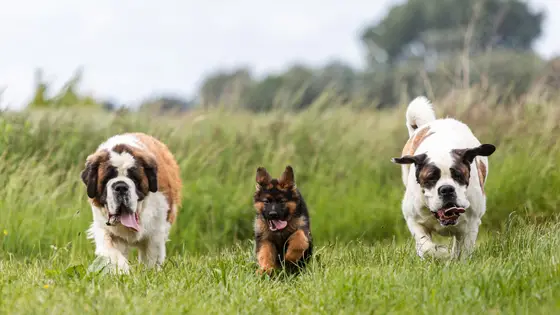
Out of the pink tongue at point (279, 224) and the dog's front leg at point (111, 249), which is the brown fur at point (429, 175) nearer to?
the pink tongue at point (279, 224)

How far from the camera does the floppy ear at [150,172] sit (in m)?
7.19

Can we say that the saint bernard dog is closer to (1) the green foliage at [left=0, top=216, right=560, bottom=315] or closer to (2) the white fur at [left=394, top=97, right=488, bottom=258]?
(2) the white fur at [left=394, top=97, right=488, bottom=258]

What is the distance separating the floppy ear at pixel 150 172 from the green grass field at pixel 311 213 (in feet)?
2.39

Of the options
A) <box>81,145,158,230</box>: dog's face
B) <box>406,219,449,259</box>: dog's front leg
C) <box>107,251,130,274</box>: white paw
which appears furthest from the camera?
<box>81,145,158,230</box>: dog's face

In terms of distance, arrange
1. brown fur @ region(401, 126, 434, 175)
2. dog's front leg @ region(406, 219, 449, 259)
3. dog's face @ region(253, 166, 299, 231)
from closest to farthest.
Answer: dog's face @ region(253, 166, 299, 231) < dog's front leg @ region(406, 219, 449, 259) < brown fur @ region(401, 126, 434, 175)

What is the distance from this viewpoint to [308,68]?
170 ft

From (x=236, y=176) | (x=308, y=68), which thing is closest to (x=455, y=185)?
(x=236, y=176)

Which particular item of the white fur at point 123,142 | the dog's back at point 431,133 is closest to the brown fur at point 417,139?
the dog's back at point 431,133

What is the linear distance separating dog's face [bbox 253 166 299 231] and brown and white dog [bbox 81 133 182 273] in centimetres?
112

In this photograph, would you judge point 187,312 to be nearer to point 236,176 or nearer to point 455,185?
point 455,185

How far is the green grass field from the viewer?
5438mm

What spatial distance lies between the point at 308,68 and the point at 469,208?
148 feet

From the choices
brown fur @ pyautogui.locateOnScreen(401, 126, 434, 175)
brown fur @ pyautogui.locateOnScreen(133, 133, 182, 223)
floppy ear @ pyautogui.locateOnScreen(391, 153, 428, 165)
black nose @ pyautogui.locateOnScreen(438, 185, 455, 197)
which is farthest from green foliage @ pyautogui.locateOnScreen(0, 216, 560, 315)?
brown fur @ pyautogui.locateOnScreen(401, 126, 434, 175)

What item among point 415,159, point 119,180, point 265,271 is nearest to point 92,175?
point 119,180
